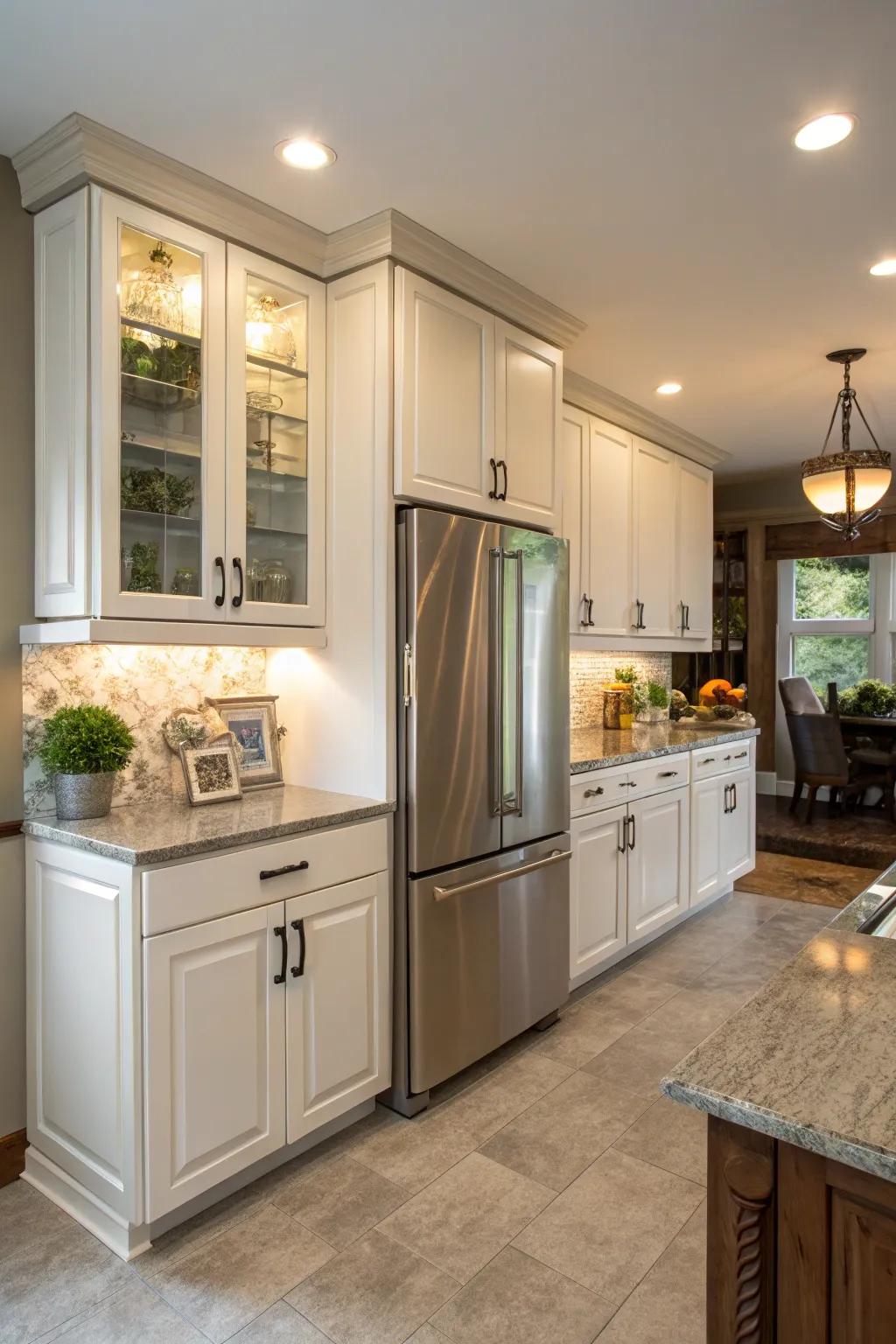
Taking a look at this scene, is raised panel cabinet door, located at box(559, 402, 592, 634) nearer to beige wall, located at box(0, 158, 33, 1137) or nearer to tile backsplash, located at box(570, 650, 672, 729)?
tile backsplash, located at box(570, 650, 672, 729)

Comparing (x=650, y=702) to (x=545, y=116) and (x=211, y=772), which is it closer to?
(x=211, y=772)

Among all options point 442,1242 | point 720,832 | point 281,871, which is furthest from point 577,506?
point 442,1242

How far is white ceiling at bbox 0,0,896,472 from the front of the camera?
172cm

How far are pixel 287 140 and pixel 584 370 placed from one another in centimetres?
200

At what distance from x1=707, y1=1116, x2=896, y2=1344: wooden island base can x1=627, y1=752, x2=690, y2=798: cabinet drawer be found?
276cm

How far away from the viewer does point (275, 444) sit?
2.58m

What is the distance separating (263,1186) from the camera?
2246mm

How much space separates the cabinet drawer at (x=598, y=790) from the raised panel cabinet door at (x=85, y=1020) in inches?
71.1

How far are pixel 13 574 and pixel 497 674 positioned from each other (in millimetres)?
1461

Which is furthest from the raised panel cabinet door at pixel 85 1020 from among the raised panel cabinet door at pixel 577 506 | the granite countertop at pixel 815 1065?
the raised panel cabinet door at pixel 577 506

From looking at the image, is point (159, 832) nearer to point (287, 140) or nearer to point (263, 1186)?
point (263, 1186)

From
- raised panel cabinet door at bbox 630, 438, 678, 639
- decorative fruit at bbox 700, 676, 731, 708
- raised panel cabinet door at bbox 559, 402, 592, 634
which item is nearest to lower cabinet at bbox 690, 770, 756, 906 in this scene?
decorative fruit at bbox 700, 676, 731, 708

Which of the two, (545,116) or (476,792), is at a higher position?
(545,116)

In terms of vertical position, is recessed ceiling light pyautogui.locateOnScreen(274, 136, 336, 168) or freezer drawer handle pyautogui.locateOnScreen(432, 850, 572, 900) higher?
recessed ceiling light pyautogui.locateOnScreen(274, 136, 336, 168)
